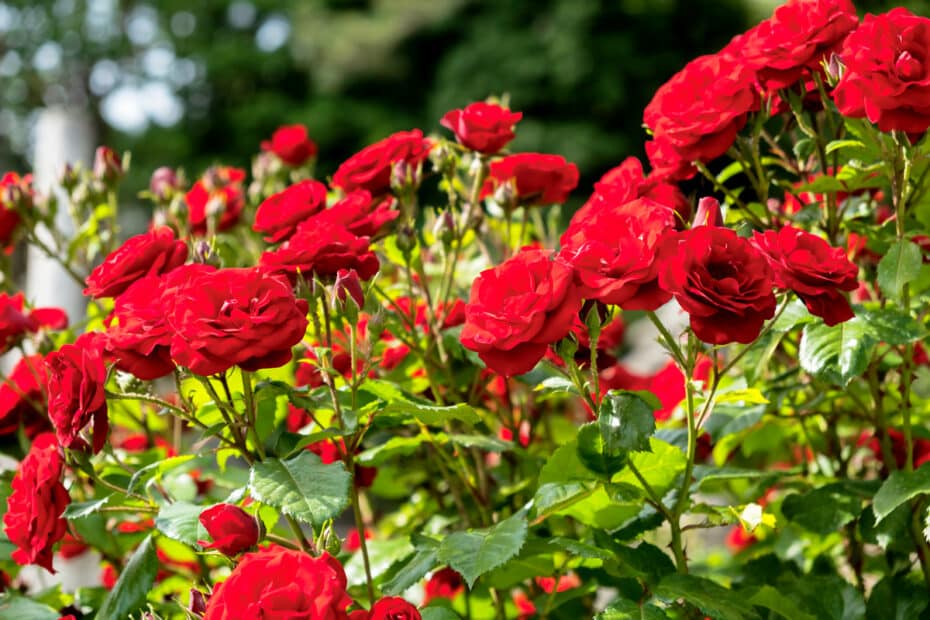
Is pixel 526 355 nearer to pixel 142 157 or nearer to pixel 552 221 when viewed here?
Result: pixel 552 221

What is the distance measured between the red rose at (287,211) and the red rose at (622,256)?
0.34 metres

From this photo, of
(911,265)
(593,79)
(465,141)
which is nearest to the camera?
(911,265)

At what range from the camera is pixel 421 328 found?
1359mm

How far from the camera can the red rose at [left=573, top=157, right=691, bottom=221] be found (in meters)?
1.01

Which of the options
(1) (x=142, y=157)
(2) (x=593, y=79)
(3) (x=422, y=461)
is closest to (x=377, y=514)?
(3) (x=422, y=461)

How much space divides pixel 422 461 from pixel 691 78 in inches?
26.2

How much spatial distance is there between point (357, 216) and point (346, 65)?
10.2 m

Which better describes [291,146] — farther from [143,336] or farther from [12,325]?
[143,336]

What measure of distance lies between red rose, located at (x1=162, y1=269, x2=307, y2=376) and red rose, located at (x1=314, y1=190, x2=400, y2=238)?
0.16 metres

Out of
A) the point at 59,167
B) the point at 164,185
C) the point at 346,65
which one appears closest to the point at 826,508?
the point at 164,185

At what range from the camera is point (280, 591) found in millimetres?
694

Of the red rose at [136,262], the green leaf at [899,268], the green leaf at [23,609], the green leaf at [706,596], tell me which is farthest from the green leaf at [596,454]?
the green leaf at [23,609]

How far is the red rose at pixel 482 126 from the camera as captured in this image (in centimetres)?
122

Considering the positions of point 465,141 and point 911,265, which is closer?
point 911,265
